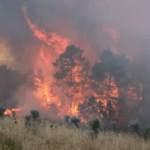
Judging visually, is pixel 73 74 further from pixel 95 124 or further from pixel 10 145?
pixel 10 145

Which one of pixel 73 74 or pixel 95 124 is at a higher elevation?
pixel 73 74

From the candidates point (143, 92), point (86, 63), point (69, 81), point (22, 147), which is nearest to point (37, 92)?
point (69, 81)

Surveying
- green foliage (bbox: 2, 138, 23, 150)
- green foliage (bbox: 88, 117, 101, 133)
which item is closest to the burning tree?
green foliage (bbox: 88, 117, 101, 133)

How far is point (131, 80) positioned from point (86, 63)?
944cm

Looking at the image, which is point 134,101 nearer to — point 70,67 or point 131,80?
point 131,80

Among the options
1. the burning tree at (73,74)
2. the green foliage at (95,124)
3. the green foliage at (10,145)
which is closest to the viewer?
the green foliage at (10,145)

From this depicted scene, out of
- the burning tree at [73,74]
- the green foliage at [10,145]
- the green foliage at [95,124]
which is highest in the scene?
the burning tree at [73,74]

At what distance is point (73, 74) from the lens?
35.9 m

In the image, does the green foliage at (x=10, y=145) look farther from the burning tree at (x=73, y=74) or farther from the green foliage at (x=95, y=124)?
the burning tree at (x=73, y=74)

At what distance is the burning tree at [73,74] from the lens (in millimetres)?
35781

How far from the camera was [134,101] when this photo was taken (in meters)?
34.9

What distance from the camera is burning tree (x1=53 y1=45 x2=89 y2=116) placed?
35.8 meters

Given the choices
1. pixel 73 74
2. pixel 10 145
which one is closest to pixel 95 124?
pixel 10 145

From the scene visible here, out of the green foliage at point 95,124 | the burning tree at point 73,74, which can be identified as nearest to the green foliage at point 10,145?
the green foliage at point 95,124
